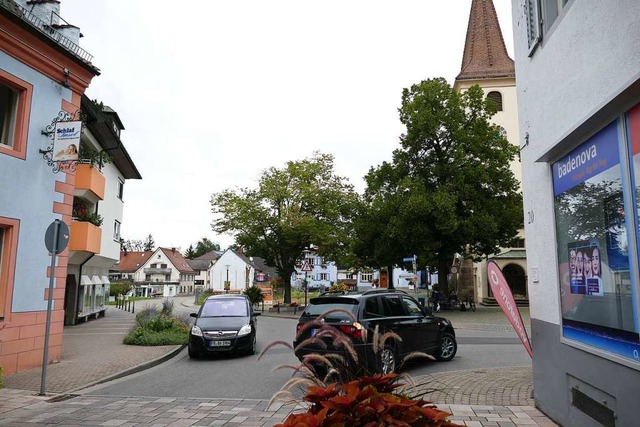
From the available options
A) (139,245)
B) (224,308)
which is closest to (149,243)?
(139,245)

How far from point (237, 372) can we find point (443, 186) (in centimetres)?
2178

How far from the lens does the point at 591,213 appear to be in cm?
504

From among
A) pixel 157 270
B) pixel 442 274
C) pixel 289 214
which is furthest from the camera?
pixel 157 270

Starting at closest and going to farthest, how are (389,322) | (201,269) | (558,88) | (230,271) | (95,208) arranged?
(558,88) < (389,322) < (95,208) < (230,271) < (201,269)

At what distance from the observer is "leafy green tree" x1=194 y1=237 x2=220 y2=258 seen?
6324 inches

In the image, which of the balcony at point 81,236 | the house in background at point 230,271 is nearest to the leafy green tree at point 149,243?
the house in background at point 230,271

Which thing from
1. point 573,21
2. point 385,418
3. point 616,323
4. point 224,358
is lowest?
point 224,358

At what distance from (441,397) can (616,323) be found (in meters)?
3.43

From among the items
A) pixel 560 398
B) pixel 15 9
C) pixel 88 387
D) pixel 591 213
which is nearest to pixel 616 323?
pixel 591 213

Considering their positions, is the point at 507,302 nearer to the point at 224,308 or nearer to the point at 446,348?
the point at 446,348

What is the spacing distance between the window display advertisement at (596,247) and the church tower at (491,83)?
1483 inches

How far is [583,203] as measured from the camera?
5.24 m

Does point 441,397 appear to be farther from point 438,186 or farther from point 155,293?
point 155,293

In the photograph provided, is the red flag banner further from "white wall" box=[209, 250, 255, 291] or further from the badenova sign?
"white wall" box=[209, 250, 255, 291]
